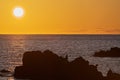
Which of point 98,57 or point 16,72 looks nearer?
point 16,72

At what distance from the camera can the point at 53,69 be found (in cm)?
6838

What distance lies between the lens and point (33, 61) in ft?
234

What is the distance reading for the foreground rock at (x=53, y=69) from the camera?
6562cm

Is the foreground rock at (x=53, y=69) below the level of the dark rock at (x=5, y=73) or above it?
above

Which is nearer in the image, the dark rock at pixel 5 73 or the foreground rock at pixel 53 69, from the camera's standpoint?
the foreground rock at pixel 53 69

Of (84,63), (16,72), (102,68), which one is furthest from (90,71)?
(102,68)

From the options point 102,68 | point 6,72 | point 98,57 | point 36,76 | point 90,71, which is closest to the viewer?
point 90,71

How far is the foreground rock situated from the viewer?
65.6 metres

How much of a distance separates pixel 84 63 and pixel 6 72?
1624 centimetres

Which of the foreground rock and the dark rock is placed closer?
the foreground rock

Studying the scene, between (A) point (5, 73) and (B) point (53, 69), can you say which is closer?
(B) point (53, 69)

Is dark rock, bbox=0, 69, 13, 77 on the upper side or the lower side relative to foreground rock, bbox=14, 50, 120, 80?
lower

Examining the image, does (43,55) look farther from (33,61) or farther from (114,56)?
(114,56)

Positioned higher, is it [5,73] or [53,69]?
[53,69]
